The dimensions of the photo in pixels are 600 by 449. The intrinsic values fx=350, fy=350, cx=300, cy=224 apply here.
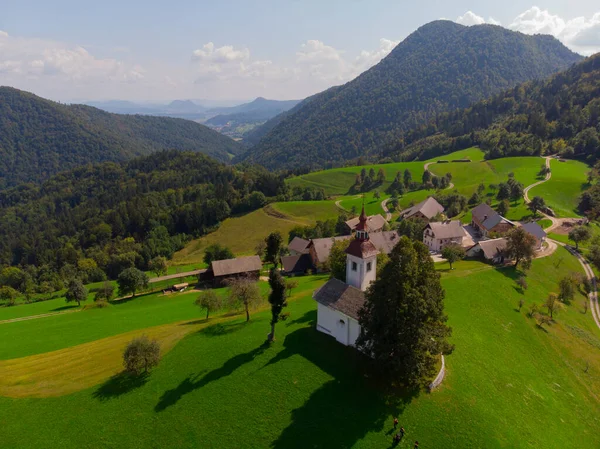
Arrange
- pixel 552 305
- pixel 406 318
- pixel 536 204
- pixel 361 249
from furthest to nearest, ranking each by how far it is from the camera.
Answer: pixel 536 204 < pixel 552 305 < pixel 361 249 < pixel 406 318

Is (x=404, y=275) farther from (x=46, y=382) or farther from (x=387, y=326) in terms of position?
(x=46, y=382)

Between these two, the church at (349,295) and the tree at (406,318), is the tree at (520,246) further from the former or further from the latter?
the tree at (406,318)

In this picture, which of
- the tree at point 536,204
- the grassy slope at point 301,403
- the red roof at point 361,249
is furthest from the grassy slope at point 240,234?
the grassy slope at point 301,403

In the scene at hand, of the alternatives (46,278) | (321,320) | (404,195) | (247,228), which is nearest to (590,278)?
(321,320)

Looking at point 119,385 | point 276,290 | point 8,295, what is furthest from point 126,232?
point 276,290

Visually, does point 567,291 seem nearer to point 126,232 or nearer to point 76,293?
point 76,293

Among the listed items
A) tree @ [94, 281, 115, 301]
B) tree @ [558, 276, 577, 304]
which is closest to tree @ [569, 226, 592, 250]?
tree @ [558, 276, 577, 304]
